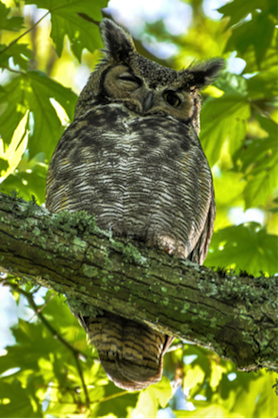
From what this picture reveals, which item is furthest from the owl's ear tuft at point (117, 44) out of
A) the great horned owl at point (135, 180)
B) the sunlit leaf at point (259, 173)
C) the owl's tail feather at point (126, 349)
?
the owl's tail feather at point (126, 349)

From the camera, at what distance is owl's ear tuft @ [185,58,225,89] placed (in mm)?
3447

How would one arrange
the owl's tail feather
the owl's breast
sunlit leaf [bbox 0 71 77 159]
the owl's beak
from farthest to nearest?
sunlit leaf [bbox 0 71 77 159] < the owl's beak < the owl's breast < the owl's tail feather

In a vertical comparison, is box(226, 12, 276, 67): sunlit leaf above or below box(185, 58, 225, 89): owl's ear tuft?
below

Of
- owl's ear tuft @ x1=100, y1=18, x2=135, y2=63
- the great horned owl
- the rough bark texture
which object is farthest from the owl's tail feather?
owl's ear tuft @ x1=100, y1=18, x2=135, y2=63

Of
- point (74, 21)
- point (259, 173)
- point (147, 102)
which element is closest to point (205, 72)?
point (147, 102)

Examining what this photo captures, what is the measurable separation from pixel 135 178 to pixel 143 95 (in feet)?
2.86

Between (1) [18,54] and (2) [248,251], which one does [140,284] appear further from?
(1) [18,54]

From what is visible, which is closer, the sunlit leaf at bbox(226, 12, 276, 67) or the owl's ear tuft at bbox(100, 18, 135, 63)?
the sunlit leaf at bbox(226, 12, 276, 67)

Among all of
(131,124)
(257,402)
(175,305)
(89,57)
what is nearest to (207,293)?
(175,305)

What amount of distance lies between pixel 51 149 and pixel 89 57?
179 inches

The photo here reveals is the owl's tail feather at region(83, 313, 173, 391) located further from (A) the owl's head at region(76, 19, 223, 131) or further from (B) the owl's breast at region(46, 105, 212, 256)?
(A) the owl's head at region(76, 19, 223, 131)

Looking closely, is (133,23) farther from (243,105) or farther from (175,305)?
(175,305)

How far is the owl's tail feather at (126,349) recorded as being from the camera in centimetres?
219

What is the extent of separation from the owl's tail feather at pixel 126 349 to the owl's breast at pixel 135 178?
44cm
